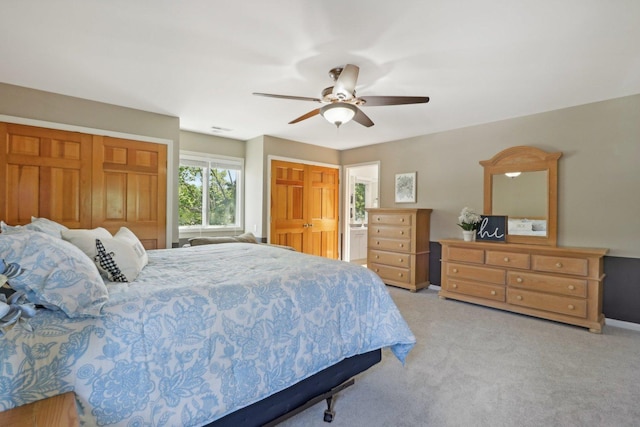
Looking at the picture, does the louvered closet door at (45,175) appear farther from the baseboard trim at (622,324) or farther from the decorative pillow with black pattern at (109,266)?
the baseboard trim at (622,324)

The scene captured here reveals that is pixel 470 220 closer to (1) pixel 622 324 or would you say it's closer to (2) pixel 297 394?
(1) pixel 622 324

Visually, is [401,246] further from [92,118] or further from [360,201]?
[92,118]

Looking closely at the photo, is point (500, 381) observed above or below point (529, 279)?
below

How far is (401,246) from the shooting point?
4.56 m

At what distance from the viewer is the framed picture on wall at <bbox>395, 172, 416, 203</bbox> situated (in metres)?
4.90

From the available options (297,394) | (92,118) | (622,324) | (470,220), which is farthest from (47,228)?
(622,324)

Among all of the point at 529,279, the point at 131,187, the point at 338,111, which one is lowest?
the point at 529,279

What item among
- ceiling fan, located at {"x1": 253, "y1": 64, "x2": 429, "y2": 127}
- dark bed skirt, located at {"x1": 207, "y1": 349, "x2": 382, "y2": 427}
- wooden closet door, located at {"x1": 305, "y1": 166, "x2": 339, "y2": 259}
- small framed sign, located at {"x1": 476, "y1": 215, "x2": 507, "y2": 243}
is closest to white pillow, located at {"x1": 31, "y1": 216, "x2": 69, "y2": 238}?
dark bed skirt, located at {"x1": 207, "y1": 349, "x2": 382, "y2": 427}

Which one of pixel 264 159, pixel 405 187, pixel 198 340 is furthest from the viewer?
pixel 405 187

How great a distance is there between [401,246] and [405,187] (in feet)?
3.47

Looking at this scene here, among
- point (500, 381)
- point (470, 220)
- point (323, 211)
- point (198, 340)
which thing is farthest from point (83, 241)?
point (323, 211)

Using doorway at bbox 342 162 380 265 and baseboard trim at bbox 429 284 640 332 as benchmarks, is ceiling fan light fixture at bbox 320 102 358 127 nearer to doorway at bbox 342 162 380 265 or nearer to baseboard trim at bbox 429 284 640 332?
baseboard trim at bbox 429 284 640 332

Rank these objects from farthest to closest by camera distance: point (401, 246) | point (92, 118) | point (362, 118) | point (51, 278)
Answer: point (401, 246) < point (92, 118) < point (362, 118) < point (51, 278)

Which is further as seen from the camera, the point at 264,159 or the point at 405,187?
the point at 405,187
